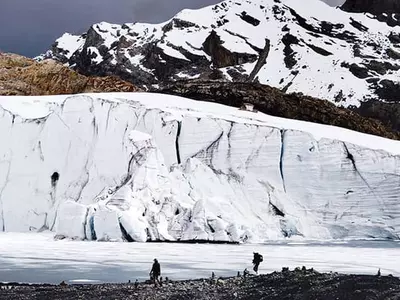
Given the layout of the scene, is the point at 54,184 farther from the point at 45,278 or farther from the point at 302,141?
the point at 45,278

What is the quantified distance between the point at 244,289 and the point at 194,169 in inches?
503

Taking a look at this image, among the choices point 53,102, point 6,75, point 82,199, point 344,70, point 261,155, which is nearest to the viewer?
point 82,199

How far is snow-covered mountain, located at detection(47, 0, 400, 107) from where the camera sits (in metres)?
91.1

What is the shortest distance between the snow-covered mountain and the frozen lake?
6596 cm

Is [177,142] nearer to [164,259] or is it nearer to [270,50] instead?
[164,259]

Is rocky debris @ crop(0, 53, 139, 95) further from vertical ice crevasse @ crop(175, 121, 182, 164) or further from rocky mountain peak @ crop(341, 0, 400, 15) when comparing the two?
rocky mountain peak @ crop(341, 0, 400, 15)

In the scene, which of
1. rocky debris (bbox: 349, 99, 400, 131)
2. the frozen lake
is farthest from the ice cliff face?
rocky debris (bbox: 349, 99, 400, 131)

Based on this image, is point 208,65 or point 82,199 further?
point 208,65

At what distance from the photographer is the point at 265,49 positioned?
103m

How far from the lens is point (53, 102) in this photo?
27766mm

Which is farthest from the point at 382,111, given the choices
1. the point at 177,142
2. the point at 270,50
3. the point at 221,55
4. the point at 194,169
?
the point at 194,169

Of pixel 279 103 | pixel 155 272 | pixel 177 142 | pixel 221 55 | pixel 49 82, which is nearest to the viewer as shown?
pixel 155 272

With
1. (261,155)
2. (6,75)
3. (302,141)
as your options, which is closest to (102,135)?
(261,155)

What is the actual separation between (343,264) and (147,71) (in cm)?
8735
